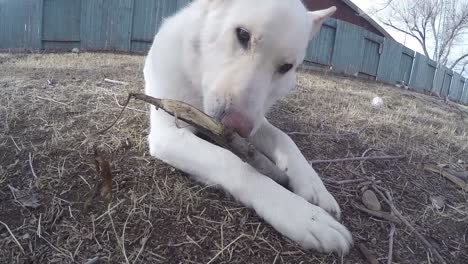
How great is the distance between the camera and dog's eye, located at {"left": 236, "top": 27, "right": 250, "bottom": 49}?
167 centimetres

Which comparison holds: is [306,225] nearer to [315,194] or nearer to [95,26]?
[315,194]

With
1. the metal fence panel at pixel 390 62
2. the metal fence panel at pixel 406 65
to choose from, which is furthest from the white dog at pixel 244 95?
the metal fence panel at pixel 406 65

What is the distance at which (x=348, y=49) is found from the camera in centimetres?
1330

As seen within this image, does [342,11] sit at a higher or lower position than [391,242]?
higher

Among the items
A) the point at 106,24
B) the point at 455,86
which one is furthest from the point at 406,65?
the point at 106,24

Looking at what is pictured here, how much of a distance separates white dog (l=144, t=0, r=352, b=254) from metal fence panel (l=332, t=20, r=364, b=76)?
37.8 feet

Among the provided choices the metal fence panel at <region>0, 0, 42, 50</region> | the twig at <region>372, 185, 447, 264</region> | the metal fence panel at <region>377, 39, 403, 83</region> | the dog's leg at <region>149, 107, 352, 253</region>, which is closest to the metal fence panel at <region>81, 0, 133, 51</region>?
the metal fence panel at <region>0, 0, 42, 50</region>

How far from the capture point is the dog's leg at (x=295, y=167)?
158 centimetres

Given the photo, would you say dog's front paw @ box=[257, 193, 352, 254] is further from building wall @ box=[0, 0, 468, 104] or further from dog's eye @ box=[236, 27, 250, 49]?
building wall @ box=[0, 0, 468, 104]

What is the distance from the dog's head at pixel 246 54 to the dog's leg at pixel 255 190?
0.18 m

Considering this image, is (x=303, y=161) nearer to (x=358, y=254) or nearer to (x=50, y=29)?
(x=358, y=254)

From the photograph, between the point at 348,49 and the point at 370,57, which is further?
the point at 370,57

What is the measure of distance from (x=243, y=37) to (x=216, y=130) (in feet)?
1.86

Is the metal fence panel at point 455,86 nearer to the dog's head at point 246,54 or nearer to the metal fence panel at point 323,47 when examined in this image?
the metal fence panel at point 323,47
